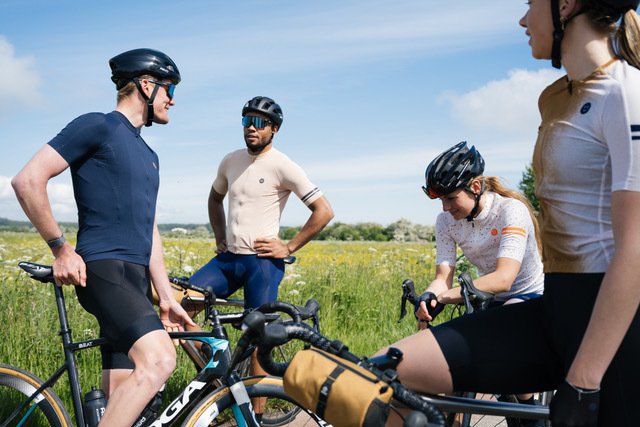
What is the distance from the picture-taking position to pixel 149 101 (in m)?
4.28

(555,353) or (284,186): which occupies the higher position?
(284,186)

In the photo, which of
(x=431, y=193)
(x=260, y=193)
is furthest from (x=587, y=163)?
(x=260, y=193)

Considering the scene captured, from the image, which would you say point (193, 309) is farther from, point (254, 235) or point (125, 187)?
point (125, 187)

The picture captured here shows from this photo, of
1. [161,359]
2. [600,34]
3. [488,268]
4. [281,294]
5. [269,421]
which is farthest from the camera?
[281,294]

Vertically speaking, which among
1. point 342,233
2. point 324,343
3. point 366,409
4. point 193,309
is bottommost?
point 342,233

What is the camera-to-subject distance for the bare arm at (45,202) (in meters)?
3.69

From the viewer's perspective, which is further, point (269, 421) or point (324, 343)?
point (269, 421)

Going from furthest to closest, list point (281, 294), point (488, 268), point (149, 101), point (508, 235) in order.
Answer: point (281, 294) → point (488, 268) → point (508, 235) → point (149, 101)

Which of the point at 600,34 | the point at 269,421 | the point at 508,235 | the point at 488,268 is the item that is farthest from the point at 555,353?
the point at 488,268

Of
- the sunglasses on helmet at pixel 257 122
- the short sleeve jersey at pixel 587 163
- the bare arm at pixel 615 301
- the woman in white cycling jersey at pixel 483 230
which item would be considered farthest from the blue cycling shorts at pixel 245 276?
the bare arm at pixel 615 301

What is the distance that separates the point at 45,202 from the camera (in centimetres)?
377

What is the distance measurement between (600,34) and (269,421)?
2576 mm

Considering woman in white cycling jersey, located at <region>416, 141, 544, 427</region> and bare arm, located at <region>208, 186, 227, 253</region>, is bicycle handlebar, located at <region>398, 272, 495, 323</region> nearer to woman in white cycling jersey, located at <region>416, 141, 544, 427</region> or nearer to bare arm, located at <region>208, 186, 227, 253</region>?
woman in white cycling jersey, located at <region>416, 141, 544, 427</region>

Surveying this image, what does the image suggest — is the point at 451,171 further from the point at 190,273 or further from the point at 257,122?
Answer: the point at 190,273
